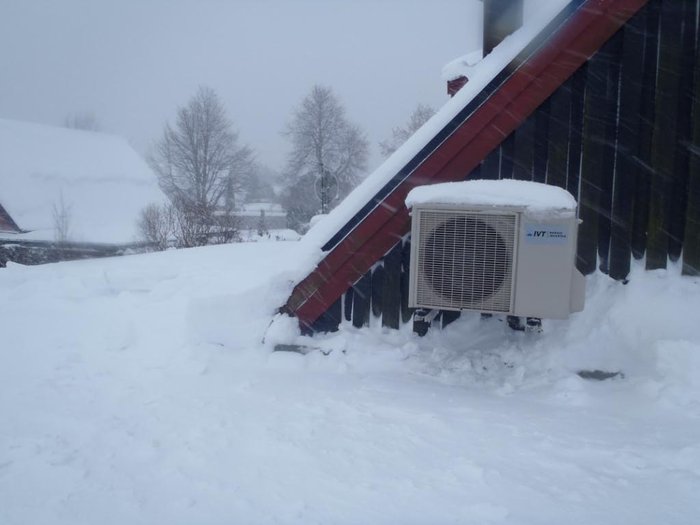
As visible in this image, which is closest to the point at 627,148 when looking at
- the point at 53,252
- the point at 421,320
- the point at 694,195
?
the point at 694,195

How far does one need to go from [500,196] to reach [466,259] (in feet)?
1.73

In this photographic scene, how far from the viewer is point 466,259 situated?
14.0ft

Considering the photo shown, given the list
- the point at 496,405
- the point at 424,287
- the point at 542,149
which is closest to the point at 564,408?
the point at 496,405

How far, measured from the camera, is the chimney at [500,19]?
18.4 ft

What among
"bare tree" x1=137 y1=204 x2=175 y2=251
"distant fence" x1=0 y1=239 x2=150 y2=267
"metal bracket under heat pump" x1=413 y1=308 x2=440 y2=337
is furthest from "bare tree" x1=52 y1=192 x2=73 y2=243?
"metal bracket under heat pump" x1=413 y1=308 x2=440 y2=337

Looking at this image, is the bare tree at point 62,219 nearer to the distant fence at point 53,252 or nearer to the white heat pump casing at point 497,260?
the distant fence at point 53,252

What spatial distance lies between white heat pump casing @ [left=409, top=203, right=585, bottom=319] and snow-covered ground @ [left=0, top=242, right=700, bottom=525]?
614mm

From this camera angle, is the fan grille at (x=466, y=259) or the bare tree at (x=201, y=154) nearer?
the fan grille at (x=466, y=259)

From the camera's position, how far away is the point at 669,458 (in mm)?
3143

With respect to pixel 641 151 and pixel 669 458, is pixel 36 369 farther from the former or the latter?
pixel 641 151

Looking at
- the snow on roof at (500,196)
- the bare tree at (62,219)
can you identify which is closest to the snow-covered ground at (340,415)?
the snow on roof at (500,196)

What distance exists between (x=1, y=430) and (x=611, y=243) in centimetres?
481

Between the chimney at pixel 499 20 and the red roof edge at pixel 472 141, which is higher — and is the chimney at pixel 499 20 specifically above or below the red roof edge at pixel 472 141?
above

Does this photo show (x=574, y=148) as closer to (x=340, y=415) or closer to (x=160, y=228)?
(x=340, y=415)
